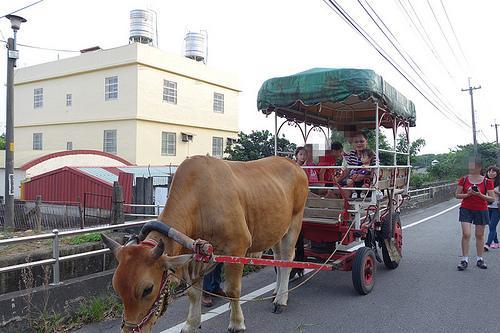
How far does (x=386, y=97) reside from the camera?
6.19 metres

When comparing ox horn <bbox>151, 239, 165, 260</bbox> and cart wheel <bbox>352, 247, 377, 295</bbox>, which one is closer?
ox horn <bbox>151, 239, 165, 260</bbox>

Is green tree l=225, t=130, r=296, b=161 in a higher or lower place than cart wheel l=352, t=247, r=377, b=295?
higher

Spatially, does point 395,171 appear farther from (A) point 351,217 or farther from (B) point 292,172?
(B) point 292,172

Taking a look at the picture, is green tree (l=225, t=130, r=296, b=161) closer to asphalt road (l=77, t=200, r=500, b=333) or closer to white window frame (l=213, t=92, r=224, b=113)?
asphalt road (l=77, t=200, r=500, b=333)

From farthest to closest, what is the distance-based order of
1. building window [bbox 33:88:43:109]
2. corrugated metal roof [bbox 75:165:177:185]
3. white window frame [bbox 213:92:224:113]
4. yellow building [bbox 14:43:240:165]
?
white window frame [bbox 213:92:224:113]
building window [bbox 33:88:43:109]
yellow building [bbox 14:43:240:165]
corrugated metal roof [bbox 75:165:177:185]

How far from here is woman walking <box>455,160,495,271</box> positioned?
6.97 meters

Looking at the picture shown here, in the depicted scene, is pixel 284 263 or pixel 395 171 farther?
pixel 395 171

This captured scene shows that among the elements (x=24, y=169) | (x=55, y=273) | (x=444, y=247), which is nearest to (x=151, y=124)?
(x=24, y=169)

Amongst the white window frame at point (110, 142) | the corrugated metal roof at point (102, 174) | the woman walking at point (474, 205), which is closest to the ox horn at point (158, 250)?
the woman walking at point (474, 205)

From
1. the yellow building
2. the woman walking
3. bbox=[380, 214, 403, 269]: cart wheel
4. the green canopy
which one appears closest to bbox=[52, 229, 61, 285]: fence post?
the green canopy

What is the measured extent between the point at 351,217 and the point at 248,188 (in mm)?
2126

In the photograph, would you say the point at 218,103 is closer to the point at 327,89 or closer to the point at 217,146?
the point at 217,146

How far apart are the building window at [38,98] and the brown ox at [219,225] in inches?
1084

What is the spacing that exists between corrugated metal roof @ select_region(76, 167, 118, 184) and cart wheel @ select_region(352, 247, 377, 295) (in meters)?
14.6
